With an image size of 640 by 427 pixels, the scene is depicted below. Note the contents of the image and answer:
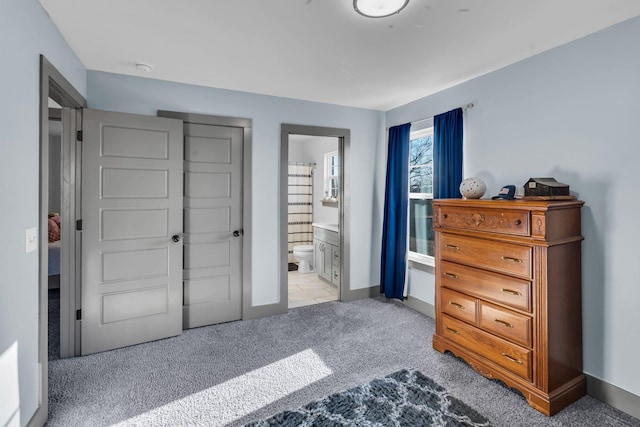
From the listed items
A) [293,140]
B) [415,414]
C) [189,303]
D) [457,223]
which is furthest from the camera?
[293,140]

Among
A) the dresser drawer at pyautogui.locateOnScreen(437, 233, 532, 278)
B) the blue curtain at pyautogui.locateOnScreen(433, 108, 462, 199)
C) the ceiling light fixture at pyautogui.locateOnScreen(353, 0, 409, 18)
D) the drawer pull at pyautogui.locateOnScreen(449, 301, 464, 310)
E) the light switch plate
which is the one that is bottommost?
the drawer pull at pyautogui.locateOnScreen(449, 301, 464, 310)

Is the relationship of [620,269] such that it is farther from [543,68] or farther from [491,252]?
[543,68]

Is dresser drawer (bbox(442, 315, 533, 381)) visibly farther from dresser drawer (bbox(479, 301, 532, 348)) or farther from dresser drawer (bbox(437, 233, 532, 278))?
dresser drawer (bbox(437, 233, 532, 278))

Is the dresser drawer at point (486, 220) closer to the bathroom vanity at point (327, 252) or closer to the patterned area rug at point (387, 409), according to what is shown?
the patterned area rug at point (387, 409)

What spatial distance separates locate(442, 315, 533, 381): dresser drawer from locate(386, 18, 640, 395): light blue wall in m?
0.53

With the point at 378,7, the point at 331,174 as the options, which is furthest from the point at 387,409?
the point at 331,174

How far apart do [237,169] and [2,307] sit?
A: 2309mm

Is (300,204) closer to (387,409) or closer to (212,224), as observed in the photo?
(212,224)

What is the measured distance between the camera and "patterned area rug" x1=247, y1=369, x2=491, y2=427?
204cm

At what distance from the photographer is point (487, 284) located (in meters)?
2.48

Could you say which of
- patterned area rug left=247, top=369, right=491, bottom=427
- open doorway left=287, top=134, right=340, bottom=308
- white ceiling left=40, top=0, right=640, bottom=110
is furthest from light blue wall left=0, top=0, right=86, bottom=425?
open doorway left=287, top=134, right=340, bottom=308

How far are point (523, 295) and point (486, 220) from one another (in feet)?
1.86

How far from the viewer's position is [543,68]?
260 cm

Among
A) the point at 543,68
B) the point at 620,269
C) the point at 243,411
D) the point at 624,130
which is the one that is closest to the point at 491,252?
the point at 620,269
